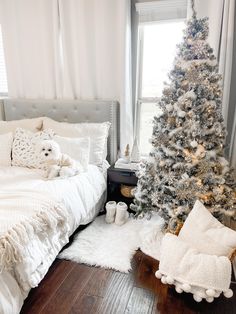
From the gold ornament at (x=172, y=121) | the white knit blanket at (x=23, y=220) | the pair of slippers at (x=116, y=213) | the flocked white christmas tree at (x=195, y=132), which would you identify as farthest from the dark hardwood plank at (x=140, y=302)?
the gold ornament at (x=172, y=121)

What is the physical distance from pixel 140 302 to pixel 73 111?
210cm

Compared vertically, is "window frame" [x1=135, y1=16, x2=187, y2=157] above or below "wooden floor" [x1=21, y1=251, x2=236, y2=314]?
above

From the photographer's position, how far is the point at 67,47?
277 centimetres

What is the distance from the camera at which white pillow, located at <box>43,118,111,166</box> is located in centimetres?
259

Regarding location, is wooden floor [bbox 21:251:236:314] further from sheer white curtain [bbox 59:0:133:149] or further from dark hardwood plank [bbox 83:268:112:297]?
sheer white curtain [bbox 59:0:133:149]

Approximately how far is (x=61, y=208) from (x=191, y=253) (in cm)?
98

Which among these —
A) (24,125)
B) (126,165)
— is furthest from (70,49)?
(126,165)

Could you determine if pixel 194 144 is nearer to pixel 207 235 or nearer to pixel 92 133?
pixel 207 235

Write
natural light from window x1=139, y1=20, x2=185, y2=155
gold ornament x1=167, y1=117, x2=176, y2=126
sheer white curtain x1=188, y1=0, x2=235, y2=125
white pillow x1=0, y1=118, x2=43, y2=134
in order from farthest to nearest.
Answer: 1. white pillow x1=0, y1=118, x2=43, y2=134
2. natural light from window x1=139, y1=20, x2=185, y2=155
3. sheer white curtain x1=188, y1=0, x2=235, y2=125
4. gold ornament x1=167, y1=117, x2=176, y2=126

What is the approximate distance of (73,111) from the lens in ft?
9.34

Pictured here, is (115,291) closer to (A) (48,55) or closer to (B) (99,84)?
(B) (99,84)

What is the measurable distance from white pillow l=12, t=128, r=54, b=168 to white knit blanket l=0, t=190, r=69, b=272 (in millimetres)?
674

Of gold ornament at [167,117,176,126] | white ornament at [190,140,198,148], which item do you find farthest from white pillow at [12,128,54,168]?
white ornament at [190,140,198,148]

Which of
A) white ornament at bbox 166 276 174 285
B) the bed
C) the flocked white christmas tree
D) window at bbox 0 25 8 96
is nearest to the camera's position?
the bed
